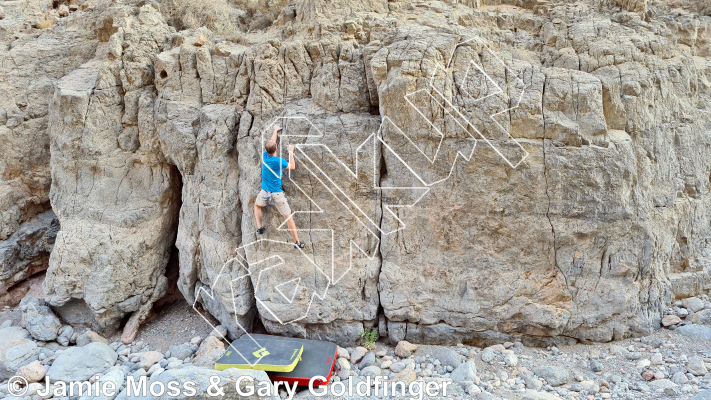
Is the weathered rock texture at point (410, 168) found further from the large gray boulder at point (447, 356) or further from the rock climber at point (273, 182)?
the large gray boulder at point (447, 356)

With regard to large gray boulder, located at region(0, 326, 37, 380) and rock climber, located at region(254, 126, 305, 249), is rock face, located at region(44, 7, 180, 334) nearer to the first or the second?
large gray boulder, located at region(0, 326, 37, 380)

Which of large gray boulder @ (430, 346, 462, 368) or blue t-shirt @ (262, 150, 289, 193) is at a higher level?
blue t-shirt @ (262, 150, 289, 193)

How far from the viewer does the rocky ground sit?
440 cm

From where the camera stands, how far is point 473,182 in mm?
4949

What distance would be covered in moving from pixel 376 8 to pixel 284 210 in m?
2.84

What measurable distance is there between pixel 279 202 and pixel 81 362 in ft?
10.6

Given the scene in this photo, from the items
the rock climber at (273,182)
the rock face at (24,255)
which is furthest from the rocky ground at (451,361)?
the rock climber at (273,182)

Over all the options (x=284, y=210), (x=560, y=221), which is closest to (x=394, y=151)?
(x=284, y=210)

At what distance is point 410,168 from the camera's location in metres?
5.09

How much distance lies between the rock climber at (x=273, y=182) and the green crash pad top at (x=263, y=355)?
114 centimetres

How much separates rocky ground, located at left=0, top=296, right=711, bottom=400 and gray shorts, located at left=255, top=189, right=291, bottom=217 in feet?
5.76

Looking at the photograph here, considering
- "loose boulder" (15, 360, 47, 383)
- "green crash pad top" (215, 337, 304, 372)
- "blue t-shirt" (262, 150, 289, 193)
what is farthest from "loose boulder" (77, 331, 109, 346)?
"blue t-shirt" (262, 150, 289, 193)

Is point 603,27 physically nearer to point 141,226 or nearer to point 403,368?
point 403,368

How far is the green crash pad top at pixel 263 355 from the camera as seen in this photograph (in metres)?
4.68
